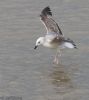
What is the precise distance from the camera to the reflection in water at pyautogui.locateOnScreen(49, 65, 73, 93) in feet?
41.5

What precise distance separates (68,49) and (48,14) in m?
1.35

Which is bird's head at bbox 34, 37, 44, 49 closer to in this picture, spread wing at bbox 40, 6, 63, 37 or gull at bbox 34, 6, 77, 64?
gull at bbox 34, 6, 77, 64

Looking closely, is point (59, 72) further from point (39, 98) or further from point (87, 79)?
point (39, 98)

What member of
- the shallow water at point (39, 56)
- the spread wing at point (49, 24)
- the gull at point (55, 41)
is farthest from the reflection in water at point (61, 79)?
the spread wing at point (49, 24)

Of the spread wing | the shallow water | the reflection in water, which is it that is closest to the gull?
the spread wing

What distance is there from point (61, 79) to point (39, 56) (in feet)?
5.66

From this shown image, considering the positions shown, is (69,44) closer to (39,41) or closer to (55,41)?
(55,41)

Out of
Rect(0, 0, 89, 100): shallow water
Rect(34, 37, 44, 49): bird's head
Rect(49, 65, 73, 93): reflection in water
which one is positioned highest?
Rect(34, 37, 44, 49): bird's head

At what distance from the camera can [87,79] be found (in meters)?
13.1

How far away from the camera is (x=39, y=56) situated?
48.9ft

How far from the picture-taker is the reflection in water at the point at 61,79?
12641mm

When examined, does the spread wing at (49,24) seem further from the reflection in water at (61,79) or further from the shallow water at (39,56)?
the reflection in water at (61,79)


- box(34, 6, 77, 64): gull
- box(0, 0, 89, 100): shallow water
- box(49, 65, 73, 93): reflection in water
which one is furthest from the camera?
box(34, 6, 77, 64): gull

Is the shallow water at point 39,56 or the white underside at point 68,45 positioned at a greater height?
the white underside at point 68,45
